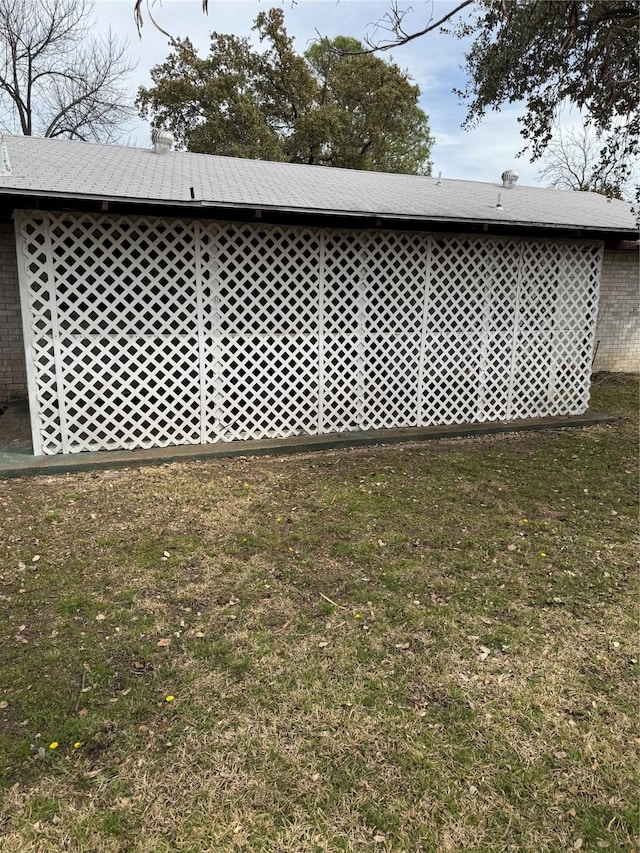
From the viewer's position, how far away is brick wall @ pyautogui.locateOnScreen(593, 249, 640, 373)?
11250mm

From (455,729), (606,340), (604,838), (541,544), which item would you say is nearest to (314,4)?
(541,544)

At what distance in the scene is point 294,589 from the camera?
3170 millimetres

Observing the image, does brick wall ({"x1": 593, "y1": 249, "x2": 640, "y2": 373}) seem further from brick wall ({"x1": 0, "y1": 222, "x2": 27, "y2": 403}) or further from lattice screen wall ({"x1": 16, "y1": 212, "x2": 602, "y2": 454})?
brick wall ({"x1": 0, "y1": 222, "x2": 27, "y2": 403})

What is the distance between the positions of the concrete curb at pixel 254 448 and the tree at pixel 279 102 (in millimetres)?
14143

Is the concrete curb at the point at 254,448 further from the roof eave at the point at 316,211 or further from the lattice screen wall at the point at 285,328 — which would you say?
the roof eave at the point at 316,211

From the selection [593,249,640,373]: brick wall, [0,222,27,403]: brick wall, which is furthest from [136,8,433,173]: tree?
[0,222,27,403]: brick wall

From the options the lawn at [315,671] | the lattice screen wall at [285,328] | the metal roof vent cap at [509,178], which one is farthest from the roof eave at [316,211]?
the metal roof vent cap at [509,178]

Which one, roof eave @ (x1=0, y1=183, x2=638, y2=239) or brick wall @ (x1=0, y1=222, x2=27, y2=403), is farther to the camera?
brick wall @ (x1=0, y1=222, x2=27, y2=403)

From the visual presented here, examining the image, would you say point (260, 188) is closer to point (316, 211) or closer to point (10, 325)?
point (316, 211)

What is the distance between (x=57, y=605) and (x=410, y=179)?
28.5ft

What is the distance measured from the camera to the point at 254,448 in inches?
224

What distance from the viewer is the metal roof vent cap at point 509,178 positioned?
10172 millimetres

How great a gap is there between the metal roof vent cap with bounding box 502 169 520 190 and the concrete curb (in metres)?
5.30

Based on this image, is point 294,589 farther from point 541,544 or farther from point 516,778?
point 541,544
